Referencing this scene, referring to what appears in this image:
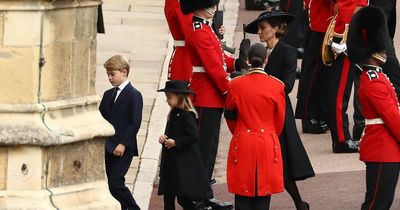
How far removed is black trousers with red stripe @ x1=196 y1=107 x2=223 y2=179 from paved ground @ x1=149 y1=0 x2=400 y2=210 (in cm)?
41

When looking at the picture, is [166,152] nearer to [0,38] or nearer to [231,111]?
[231,111]

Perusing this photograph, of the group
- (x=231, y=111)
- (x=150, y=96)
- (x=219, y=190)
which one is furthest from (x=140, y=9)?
(x=231, y=111)

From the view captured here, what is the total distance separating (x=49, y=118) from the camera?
8000mm

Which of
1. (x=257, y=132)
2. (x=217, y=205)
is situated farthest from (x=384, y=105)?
(x=217, y=205)

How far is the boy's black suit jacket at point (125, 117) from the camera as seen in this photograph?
1138 centimetres

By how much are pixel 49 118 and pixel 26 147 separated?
20 centimetres

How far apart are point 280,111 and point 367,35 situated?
3.01 ft

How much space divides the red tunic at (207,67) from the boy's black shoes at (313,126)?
8.61ft

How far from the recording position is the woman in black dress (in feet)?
38.0

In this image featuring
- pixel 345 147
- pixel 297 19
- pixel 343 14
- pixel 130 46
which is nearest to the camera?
pixel 343 14

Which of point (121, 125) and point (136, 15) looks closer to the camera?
point (121, 125)

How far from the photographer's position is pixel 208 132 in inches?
476

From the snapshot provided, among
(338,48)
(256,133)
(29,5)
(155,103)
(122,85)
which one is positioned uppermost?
(29,5)

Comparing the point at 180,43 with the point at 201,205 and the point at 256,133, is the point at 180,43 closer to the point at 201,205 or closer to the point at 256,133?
the point at 201,205
